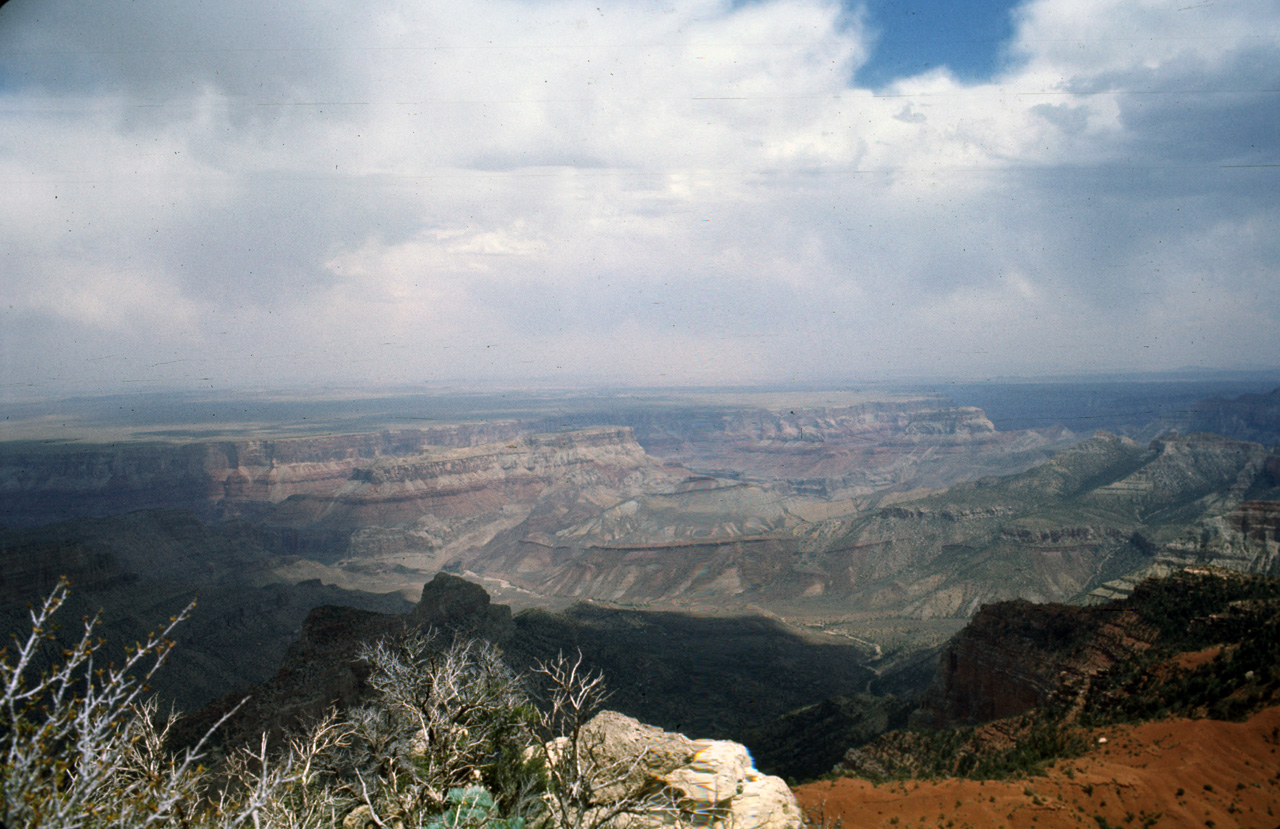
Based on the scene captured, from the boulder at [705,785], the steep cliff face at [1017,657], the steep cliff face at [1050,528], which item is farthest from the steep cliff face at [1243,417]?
the boulder at [705,785]

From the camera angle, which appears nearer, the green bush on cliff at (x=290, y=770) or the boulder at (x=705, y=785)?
the green bush on cliff at (x=290, y=770)

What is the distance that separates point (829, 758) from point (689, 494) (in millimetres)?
115662

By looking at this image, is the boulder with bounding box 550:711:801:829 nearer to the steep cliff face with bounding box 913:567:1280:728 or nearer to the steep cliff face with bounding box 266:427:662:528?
the steep cliff face with bounding box 913:567:1280:728

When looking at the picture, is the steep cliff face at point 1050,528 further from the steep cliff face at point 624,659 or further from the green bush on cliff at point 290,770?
the green bush on cliff at point 290,770

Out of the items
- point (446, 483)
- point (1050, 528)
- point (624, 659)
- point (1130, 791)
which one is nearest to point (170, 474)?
point (446, 483)

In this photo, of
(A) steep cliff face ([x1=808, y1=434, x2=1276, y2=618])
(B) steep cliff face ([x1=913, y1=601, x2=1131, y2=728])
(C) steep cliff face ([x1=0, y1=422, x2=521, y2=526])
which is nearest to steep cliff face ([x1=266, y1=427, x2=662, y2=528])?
(C) steep cliff face ([x1=0, y1=422, x2=521, y2=526])

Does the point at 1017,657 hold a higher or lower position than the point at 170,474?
higher

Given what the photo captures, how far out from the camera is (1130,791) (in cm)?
1897

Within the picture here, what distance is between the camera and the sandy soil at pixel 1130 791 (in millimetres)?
18047

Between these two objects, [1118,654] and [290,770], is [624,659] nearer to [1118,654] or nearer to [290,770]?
[1118,654]

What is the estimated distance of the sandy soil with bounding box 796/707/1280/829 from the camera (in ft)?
59.2

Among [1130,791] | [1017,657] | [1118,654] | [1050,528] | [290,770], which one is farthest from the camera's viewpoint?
[1050,528]

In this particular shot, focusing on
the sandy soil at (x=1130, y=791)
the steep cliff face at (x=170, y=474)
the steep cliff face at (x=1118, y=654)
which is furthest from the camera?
the steep cliff face at (x=170, y=474)

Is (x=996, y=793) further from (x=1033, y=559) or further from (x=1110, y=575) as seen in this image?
(x=1033, y=559)
